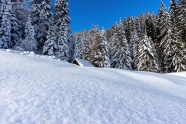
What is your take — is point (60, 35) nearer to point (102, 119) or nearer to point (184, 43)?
point (184, 43)

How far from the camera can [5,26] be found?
71.9 feet

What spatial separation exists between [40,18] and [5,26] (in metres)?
7.37

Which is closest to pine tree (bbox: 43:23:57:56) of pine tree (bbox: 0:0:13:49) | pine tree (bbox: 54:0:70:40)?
pine tree (bbox: 54:0:70:40)

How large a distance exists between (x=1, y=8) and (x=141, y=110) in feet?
81.3

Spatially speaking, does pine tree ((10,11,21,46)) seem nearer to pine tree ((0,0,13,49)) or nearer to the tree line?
pine tree ((0,0,13,49))

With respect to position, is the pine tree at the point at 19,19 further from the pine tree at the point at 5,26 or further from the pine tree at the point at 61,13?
the pine tree at the point at 61,13

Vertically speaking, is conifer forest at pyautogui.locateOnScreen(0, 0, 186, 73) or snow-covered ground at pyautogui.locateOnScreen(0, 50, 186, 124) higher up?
conifer forest at pyautogui.locateOnScreen(0, 0, 186, 73)

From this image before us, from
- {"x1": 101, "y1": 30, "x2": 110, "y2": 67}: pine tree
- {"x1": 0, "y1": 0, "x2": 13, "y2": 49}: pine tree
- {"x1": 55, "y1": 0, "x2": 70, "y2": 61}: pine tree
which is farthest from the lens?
{"x1": 101, "y1": 30, "x2": 110, "y2": 67}: pine tree

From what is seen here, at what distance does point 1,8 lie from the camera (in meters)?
22.4

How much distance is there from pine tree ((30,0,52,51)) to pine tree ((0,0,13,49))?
17.6ft

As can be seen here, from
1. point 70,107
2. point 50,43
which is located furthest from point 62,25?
point 70,107

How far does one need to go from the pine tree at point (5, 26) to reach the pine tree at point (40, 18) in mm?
5358

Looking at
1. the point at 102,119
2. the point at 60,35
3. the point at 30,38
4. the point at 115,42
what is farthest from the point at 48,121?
the point at 115,42

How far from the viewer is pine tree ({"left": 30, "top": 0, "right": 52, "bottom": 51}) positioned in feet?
91.6
